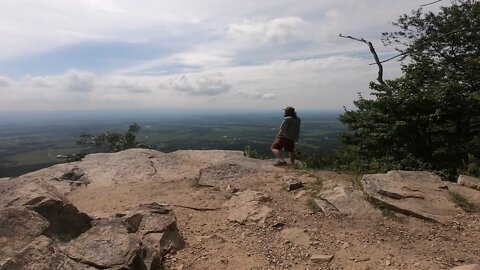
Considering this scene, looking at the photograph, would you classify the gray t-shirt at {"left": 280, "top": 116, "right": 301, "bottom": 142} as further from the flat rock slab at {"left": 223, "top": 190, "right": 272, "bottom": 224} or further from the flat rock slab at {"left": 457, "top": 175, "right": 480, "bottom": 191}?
→ the flat rock slab at {"left": 457, "top": 175, "right": 480, "bottom": 191}

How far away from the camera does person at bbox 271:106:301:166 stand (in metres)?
10.6

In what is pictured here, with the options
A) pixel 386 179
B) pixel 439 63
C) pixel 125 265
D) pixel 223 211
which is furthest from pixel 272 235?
pixel 439 63

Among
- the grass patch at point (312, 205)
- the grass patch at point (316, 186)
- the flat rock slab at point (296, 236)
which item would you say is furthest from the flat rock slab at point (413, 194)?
the flat rock slab at point (296, 236)

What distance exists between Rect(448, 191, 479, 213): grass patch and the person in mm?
4313

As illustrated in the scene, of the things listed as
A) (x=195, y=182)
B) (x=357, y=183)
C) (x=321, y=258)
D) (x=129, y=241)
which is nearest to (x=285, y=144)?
(x=357, y=183)

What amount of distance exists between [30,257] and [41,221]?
0.82 meters

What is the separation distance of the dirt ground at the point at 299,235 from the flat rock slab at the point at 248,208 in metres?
0.14

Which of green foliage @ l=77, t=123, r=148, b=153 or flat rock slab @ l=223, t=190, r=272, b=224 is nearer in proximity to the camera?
flat rock slab @ l=223, t=190, r=272, b=224

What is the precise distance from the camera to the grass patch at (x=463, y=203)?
23.3ft

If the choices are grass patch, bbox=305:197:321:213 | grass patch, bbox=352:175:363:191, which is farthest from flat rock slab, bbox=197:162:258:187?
grass patch, bbox=352:175:363:191

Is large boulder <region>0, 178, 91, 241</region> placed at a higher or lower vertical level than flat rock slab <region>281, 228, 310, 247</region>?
higher

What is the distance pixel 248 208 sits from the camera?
7566 mm

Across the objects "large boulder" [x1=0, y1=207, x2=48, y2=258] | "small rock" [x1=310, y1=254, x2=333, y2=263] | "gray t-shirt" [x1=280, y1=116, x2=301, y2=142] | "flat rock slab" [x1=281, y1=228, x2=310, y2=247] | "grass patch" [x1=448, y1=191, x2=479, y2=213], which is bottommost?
"small rock" [x1=310, y1=254, x2=333, y2=263]

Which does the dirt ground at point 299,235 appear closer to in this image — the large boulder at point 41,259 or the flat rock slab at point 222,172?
the flat rock slab at point 222,172
